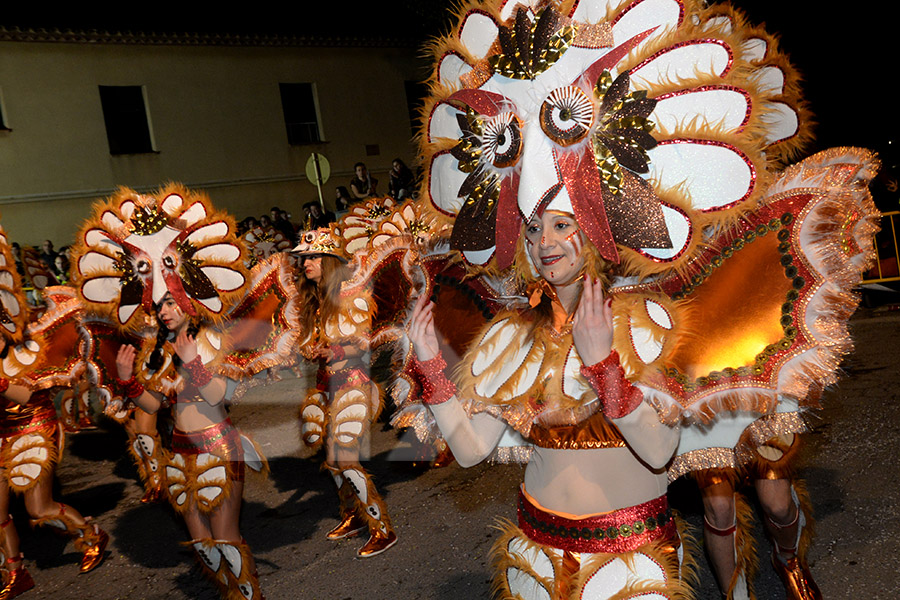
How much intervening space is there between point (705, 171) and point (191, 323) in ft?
10.4

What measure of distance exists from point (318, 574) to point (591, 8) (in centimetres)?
417

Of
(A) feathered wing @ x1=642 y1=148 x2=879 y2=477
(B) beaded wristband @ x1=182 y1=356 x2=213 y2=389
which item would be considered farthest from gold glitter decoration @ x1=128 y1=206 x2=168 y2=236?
(A) feathered wing @ x1=642 y1=148 x2=879 y2=477

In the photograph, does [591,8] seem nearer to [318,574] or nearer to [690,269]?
[690,269]

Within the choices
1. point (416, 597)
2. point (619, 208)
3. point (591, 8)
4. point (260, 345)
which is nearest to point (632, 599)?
point (619, 208)

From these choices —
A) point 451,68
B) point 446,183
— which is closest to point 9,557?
point 446,183

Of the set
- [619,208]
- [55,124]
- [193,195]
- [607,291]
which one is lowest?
[607,291]

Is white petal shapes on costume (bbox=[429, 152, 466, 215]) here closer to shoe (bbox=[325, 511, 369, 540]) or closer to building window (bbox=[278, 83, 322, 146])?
shoe (bbox=[325, 511, 369, 540])

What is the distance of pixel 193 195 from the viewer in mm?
4414

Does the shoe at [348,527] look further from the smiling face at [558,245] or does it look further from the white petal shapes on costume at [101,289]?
the smiling face at [558,245]

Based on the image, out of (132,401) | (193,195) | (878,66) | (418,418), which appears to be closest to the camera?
(418,418)

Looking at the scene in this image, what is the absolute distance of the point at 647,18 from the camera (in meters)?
2.05

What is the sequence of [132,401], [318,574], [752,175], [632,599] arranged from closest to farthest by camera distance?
[752,175]
[632,599]
[132,401]
[318,574]

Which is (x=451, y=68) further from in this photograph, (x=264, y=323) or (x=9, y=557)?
(x=9, y=557)

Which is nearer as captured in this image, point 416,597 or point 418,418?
point 418,418
